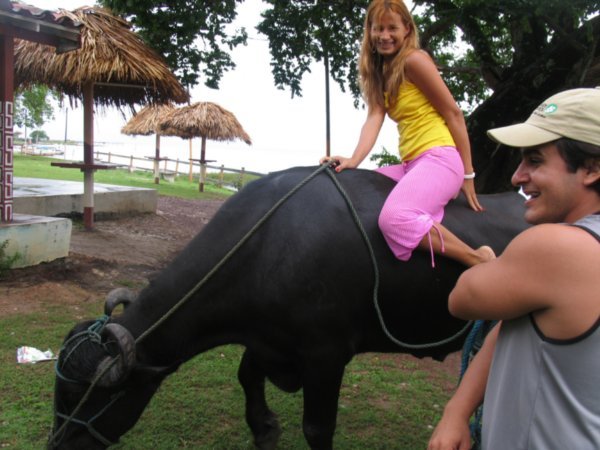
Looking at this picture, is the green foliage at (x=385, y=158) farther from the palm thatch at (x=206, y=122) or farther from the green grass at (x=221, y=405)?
the palm thatch at (x=206, y=122)

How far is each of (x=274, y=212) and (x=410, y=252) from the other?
71 centimetres

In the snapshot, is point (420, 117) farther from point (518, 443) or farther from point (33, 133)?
point (33, 133)

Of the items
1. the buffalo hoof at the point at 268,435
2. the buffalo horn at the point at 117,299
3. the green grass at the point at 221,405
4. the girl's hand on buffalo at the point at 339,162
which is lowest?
the green grass at the point at 221,405

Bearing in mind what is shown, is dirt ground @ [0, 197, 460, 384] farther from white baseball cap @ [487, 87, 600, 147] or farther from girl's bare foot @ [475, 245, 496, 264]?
white baseball cap @ [487, 87, 600, 147]

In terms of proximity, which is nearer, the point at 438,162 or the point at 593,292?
the point at 593,292

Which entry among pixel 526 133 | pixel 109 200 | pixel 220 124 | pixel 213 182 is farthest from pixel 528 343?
pixel 213 182

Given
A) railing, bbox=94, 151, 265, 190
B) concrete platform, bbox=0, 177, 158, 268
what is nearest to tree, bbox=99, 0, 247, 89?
concrete platform, bbox=0, 177, 158, 268

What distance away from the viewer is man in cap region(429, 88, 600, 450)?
1.26 meters

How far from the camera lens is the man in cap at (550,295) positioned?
1261 mm

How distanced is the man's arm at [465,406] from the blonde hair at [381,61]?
1808mm

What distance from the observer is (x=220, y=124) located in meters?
22.2

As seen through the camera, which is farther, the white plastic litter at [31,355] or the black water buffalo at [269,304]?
the white plastic litter at [31,355]

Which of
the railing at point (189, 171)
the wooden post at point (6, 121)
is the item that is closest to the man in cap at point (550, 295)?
the wooden post at point (6, 121)

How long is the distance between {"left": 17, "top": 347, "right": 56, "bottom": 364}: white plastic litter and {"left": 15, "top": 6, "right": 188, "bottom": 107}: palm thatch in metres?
5.77
